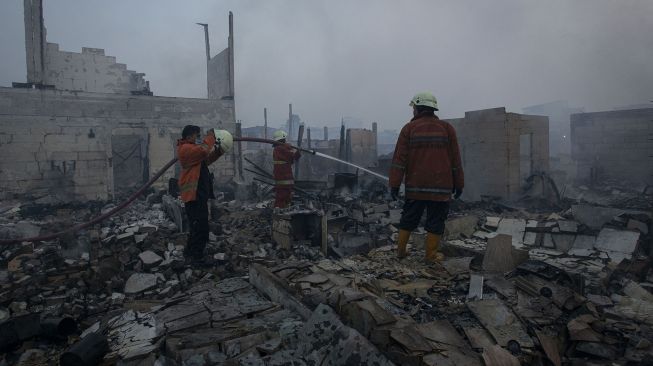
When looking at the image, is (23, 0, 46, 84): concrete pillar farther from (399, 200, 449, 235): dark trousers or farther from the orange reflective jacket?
(399, 200, 449, 235): dark trousers

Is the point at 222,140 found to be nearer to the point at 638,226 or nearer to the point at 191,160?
the point at 191,160

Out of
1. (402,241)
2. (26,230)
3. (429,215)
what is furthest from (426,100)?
(26,230)

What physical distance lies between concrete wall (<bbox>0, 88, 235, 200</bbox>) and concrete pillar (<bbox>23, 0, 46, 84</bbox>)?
117cm

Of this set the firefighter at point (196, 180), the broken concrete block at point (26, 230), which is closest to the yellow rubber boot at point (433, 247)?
the firefighter at point (196, 180)

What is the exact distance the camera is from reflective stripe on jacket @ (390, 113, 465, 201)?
457 cm

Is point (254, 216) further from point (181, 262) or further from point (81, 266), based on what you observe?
point (81, 266)

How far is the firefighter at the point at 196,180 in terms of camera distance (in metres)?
5.10

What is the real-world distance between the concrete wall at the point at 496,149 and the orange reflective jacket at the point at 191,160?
8.03m

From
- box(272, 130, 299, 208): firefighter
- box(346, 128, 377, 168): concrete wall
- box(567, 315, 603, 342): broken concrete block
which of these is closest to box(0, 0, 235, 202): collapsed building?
box(272, 130, 299, 208): firefighter

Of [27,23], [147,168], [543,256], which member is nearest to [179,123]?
[147,168]

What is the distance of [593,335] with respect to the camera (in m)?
2.94

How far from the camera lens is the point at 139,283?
464 cm

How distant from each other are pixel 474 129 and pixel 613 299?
7594 millimetres

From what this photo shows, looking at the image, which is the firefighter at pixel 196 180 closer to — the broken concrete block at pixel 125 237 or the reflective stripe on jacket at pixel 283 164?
the broken concrete block at pixel 125 237
